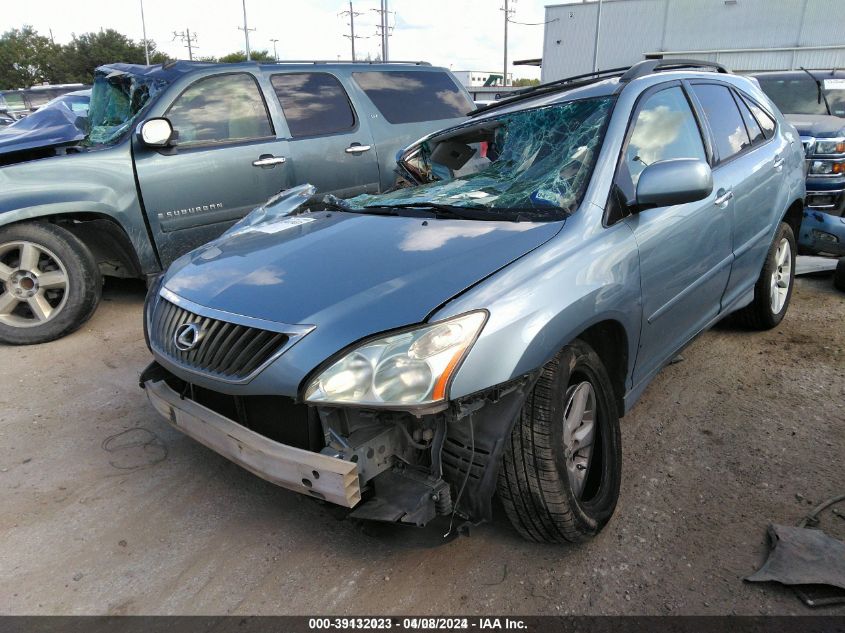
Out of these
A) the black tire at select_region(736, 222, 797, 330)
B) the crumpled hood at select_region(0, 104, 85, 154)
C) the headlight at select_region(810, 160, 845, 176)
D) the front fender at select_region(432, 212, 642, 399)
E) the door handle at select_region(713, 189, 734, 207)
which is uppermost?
the crumpled hood at select_region(0, 104, 85, 154)

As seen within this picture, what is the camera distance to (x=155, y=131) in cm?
459

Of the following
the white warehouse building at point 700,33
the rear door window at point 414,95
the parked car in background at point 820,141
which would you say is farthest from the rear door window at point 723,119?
the white warehouse building at point 700,33

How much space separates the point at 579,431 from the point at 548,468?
13.8 inches

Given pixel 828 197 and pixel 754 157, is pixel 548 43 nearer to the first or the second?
pixel 828 197

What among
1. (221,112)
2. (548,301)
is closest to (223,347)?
(548,301)

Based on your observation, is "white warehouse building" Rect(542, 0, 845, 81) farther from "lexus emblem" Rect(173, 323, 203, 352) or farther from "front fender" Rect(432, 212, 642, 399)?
"lexus emblem" Rect(173, 323, 203, 352)

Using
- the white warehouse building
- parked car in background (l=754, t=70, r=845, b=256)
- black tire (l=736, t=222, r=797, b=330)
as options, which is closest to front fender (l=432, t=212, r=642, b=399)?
black tire (l=736, t=222, r=797, b=330)

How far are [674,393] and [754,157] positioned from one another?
1.49 metres

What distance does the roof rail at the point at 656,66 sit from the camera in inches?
123

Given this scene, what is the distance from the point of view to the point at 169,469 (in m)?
2.96

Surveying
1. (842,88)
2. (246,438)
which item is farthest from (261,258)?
(842,88)

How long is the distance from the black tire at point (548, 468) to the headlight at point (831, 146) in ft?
21.0

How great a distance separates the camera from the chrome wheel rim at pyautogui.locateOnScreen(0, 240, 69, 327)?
14.5 ft

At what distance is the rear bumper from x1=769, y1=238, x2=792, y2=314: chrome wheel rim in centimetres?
355
